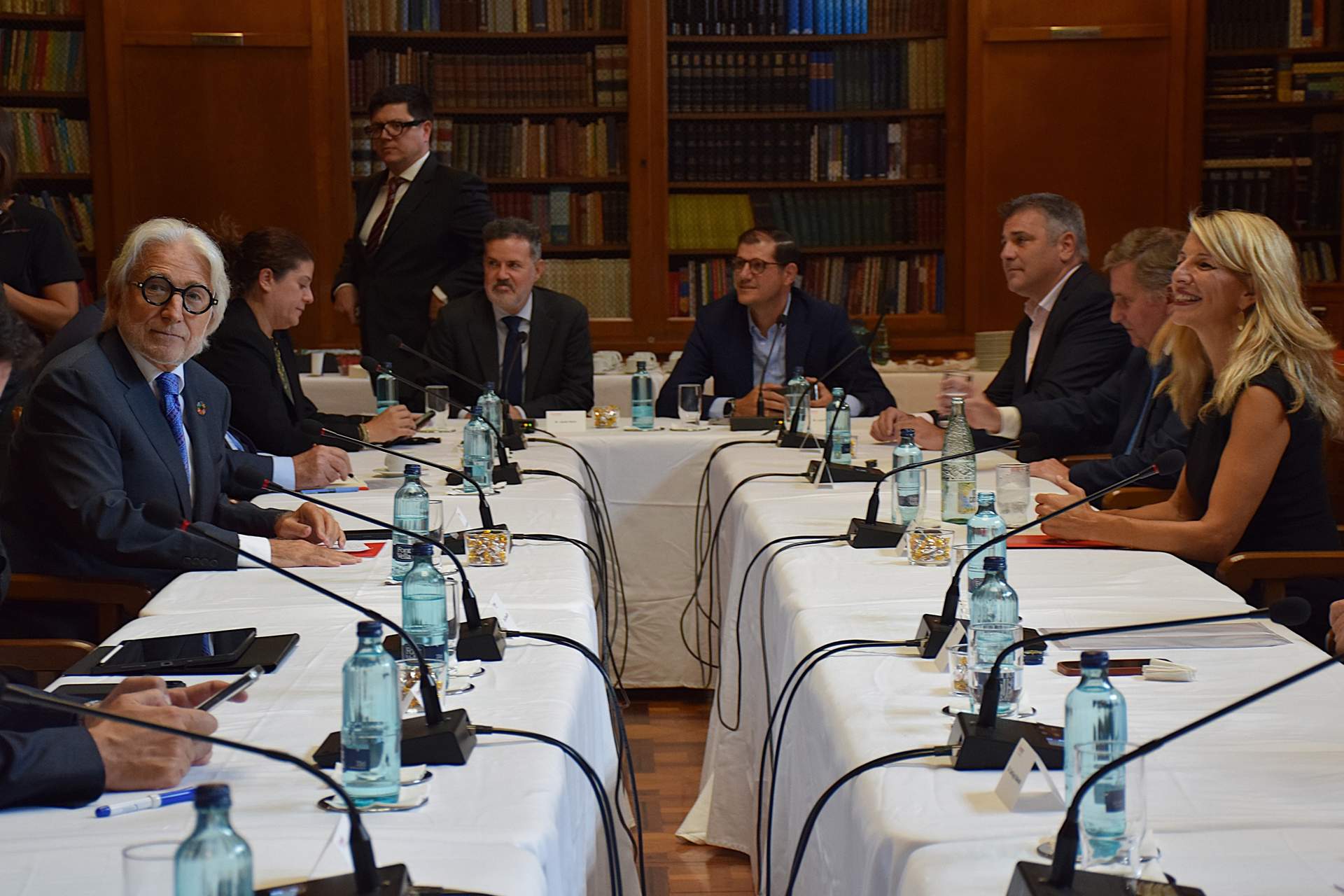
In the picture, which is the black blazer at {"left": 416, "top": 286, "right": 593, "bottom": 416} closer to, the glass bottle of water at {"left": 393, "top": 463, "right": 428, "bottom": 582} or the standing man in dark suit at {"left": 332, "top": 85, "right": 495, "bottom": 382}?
the standing man in dark suit at {"left": 332, "top": 85, "right": 495, "bottom": 382}

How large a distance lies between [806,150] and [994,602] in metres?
4.83

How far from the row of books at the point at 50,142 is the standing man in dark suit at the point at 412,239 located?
155 cm

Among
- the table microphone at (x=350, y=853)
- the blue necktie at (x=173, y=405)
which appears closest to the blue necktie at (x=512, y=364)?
the blue necktie at (x=173, y=405)

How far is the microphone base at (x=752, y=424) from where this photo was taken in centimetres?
420

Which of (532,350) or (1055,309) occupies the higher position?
(1055,309)

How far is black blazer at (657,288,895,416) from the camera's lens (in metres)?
4.72

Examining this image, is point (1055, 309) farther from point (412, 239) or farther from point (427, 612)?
point (427, 612)

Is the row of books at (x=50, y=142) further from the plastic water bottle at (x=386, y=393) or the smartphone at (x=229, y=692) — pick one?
the smartphone at (x=229, y=692)

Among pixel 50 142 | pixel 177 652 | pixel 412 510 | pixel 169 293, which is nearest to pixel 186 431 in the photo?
pixel 169 293

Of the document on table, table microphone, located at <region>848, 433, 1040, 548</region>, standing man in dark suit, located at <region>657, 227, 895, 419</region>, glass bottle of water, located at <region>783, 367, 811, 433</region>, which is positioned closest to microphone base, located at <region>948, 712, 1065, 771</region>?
the document on table

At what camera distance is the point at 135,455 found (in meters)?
2.58

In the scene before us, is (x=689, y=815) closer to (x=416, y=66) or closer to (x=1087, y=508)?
(x=1087, y=508)

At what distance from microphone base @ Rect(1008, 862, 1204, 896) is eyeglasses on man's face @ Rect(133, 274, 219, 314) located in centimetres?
194

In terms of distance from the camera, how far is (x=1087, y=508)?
2.64 metres
